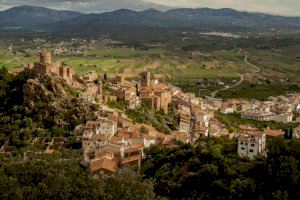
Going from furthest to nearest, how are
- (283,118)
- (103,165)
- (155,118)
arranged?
(283,118) → (155,118) → (103,165)

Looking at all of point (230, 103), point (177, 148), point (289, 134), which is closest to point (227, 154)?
point (177, 148)

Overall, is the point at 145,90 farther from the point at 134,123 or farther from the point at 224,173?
the point at 224,173

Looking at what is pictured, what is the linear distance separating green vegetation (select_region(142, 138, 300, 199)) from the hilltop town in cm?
185

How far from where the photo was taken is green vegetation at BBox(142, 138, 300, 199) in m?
33.9

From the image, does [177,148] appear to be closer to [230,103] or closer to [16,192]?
[16,192]

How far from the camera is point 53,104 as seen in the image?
48625mm

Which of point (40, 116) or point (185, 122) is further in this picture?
point (185, 122)

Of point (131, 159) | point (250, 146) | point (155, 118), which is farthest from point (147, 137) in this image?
point (155, 118)

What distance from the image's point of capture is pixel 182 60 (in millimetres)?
151000

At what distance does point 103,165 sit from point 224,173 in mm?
8518

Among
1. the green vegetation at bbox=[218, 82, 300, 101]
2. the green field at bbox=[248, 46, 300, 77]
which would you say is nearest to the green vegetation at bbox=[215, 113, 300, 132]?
the green vegetation at bbox=[218, 82, 300, 101]

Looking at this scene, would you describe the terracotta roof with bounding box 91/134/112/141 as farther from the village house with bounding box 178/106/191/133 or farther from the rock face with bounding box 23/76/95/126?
the village house with bounding box 178/106/191/133

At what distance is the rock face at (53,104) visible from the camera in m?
48.1

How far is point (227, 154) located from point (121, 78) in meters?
28.0
